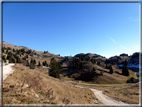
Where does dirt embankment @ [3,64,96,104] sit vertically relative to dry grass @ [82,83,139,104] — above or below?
above

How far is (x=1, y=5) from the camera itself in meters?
6.75

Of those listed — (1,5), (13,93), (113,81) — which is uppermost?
(1,5)

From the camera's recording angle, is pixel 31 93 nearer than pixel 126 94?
Yes

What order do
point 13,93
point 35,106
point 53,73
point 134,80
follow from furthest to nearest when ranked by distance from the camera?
point 134,80, point 53,73, point 13,93, point 35,106

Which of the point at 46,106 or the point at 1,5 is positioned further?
the point at 46,106

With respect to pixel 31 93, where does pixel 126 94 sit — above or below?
below

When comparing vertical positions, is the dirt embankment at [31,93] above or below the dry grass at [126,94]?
above

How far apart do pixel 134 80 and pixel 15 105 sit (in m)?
88.1

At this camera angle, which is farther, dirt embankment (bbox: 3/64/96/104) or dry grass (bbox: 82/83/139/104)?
dry grass (bbox: 82/83/139/104)

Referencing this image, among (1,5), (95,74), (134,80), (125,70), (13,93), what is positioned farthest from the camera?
(125,70)

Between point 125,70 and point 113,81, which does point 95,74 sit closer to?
point 113,81

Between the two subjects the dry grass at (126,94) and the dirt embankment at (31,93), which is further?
the dry grass at (126,94)

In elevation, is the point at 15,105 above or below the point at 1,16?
below

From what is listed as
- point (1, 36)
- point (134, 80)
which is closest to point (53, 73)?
point (1, 36)
